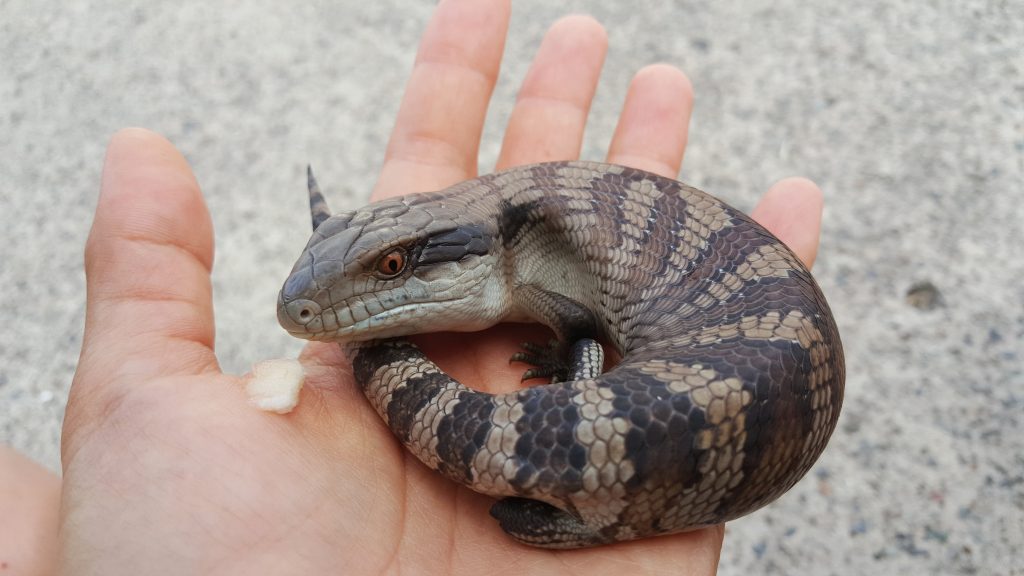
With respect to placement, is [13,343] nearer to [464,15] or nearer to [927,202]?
[464,15]

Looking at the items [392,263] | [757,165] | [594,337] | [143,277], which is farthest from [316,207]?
[757,165]

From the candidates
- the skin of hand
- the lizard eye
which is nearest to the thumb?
the skin of hand

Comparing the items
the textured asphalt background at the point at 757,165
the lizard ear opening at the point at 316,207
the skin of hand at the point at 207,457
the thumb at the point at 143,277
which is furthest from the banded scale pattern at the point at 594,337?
the textured asphalt background at the point at 757,165

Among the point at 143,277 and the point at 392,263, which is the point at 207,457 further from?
the point at 392,263

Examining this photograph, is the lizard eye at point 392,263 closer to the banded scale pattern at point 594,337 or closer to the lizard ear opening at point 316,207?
the banded scale pattern at point 594,337

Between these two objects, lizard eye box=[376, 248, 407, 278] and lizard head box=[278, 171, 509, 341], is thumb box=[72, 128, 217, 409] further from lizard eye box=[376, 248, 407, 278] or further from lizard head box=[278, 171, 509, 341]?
lizard eye box=[376, 248, 407, 278]

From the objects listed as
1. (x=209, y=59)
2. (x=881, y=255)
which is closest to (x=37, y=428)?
(x=209, y=59)
